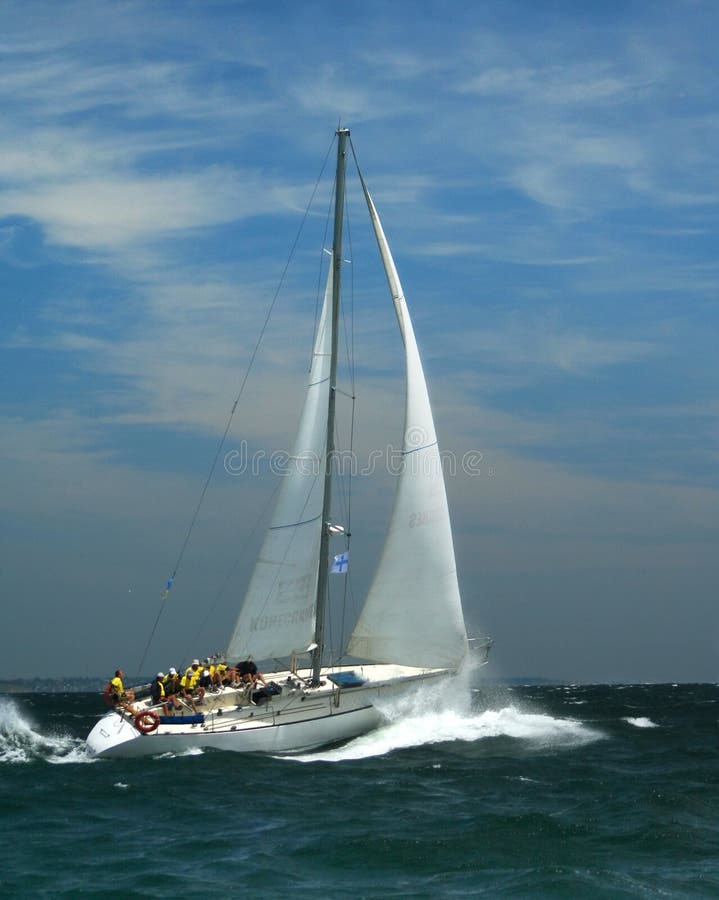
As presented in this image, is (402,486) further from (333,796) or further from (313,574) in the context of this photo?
(333,796)

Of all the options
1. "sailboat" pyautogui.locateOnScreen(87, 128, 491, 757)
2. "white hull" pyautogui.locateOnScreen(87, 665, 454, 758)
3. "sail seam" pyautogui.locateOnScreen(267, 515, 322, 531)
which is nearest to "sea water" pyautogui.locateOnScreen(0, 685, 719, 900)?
"white hull" pyautogui.locateOnScreen(87, 665, 454, 758)

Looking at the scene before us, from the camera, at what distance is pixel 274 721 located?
2384 cm

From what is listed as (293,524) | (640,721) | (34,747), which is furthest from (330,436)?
(640,721)

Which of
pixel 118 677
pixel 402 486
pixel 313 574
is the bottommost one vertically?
pixel 118 677

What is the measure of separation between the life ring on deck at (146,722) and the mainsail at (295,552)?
10.5 ft

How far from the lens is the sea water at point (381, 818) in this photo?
14102 mm

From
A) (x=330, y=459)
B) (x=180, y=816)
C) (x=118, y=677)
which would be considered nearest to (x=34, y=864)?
(x=180, y=816)

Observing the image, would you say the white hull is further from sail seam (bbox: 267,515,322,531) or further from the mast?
sail seam (bbox: 267,515,322,531)

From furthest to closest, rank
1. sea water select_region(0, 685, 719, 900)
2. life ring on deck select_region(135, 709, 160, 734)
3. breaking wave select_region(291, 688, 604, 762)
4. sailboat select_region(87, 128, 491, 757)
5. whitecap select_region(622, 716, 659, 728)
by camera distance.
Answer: whitecap select_region(622, 716, 659, 728)
sailboat select_region(87, 128, 491, 757)
breaking wave select_region(291, 688, 604, 762)
life ring on deck select_region(135, 709, 160, 734)
sea water select_region(0, 685, 719, 900)

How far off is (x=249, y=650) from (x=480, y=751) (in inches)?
222

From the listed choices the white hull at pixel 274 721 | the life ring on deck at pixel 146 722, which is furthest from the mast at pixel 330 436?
the life ring on deck at pixel 146 722

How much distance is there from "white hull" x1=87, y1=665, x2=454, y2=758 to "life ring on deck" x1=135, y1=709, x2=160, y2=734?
102 mm

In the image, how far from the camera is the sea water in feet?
46.3

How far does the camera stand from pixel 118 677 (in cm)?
2456
